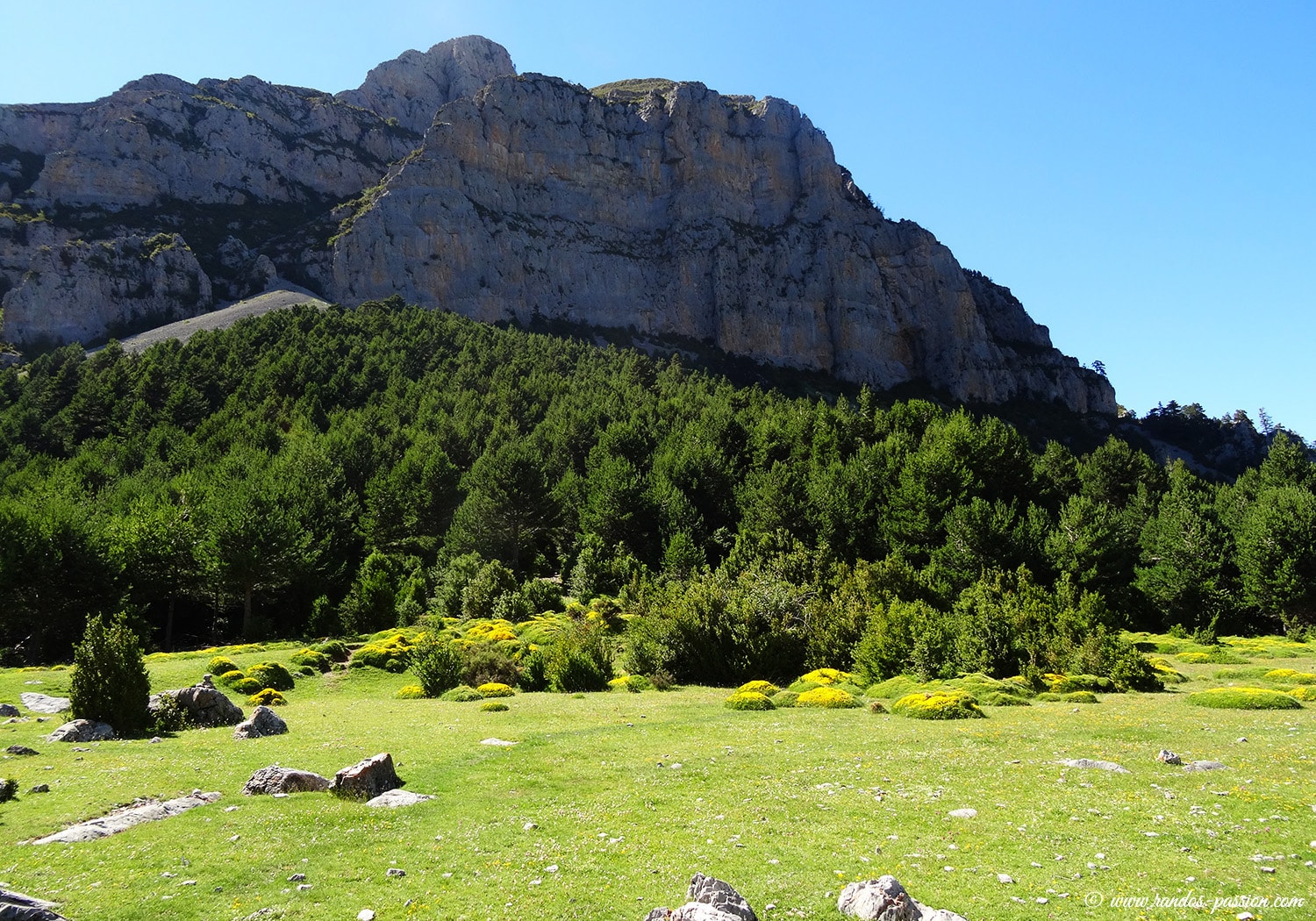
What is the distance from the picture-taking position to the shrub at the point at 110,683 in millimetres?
20266

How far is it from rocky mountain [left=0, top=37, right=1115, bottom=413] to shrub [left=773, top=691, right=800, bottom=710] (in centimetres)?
14777

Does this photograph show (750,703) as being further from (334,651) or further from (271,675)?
(334,651)

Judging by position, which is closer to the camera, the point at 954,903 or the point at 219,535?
the point at 954,903

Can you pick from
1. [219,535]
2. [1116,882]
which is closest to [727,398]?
[219,535]

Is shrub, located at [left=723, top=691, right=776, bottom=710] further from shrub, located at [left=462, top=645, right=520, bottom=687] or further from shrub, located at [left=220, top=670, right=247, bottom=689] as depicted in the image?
shrub, located at [left=220, top=670, right=247, bottom=689]

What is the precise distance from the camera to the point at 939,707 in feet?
73.6

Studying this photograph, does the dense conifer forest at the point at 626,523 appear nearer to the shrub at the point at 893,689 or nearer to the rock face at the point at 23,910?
the shrub at the point at 893,689

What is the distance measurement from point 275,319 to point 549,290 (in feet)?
218

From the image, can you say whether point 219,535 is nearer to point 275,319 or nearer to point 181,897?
point 181,897

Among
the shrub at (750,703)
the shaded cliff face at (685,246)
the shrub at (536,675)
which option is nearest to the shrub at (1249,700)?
the shrub at (750,703)

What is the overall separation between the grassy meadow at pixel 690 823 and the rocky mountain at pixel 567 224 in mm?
154869

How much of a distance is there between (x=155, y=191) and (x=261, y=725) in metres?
199

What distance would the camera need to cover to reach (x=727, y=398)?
333 feet

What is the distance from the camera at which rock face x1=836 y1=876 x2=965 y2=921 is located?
25.3ft
